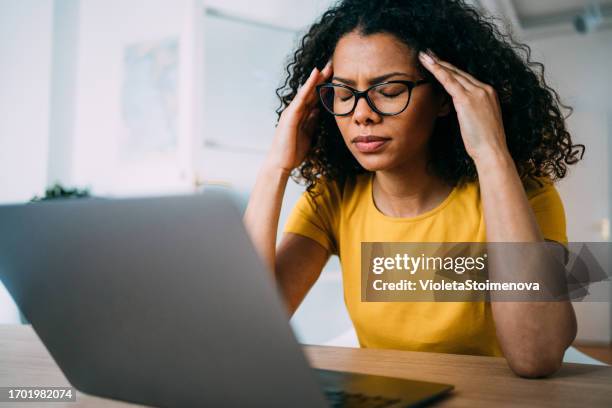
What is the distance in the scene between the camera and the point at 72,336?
0.55 meters

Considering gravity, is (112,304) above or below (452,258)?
below

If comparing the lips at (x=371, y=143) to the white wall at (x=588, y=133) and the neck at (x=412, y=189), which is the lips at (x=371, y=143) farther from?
the white wall at (x=588, y=133)

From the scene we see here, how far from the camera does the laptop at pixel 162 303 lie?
1.30 ft

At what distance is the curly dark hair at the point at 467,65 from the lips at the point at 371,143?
0.18 m

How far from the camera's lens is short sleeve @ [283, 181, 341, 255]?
135 centimetres

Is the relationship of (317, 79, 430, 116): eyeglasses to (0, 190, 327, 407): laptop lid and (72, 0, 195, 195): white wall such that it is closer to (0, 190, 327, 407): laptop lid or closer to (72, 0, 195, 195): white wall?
(0, 190, 327, 407): laptop lid

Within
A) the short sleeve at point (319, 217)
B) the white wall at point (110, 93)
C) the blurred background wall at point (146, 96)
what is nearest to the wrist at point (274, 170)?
the short sleeve at point (319, 217)

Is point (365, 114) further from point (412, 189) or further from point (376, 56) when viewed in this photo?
point (412, 189)

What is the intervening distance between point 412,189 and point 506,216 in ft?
1.17

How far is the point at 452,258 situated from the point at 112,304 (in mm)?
897

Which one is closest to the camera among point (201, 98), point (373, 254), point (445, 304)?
point (445, 304)

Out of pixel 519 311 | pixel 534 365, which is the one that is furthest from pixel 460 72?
pixel 534 365

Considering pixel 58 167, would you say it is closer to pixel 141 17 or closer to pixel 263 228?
pixel 141 17

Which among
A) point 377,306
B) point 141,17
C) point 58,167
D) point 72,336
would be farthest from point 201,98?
point 72,336
